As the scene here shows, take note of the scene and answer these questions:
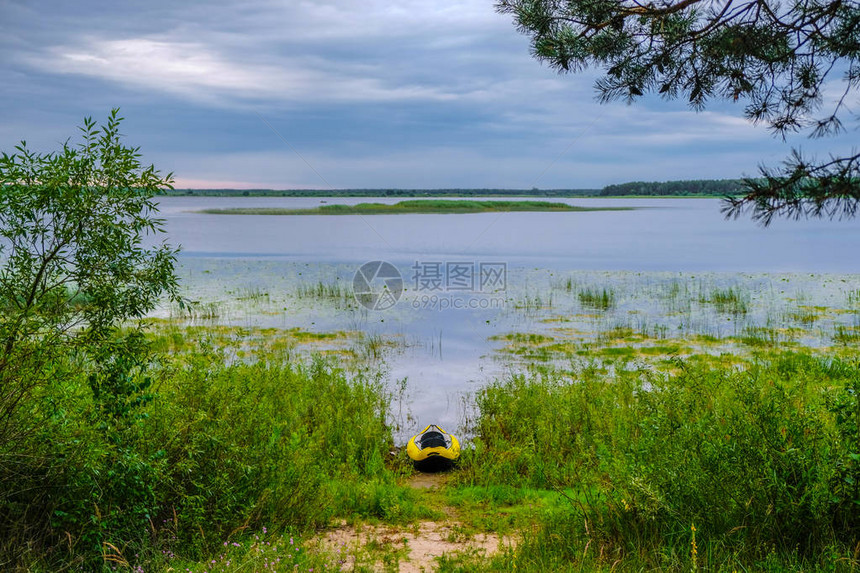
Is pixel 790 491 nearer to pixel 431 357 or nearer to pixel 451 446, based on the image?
pixel 451 446

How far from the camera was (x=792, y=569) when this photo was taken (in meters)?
4.16

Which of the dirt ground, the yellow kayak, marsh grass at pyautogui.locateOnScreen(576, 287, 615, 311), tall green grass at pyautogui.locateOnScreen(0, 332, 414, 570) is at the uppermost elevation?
tall green grass at pyautogui.locateOnScreen(0, 332, 414, 570)

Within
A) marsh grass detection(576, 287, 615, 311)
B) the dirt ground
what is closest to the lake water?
marsh grass detection(576, 287, 615, 311)

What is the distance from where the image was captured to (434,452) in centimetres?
816

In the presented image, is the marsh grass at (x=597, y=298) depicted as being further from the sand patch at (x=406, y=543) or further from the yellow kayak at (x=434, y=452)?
the sand patch at (x=406, y=543)

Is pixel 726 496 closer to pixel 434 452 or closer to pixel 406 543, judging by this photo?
pixel 406 543

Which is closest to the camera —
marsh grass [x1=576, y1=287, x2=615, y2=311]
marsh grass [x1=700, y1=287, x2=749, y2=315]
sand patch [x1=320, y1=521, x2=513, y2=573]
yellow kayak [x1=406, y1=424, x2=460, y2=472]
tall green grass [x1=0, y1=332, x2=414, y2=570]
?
tall green grass [x1=0, y1=332, x2=414, y2=570]

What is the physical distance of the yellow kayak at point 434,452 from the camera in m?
8.16

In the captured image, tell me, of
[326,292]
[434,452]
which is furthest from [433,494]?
[326,292]

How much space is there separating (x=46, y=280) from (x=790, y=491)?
532 cm

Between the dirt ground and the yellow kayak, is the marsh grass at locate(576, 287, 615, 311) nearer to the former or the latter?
the yellow kayak

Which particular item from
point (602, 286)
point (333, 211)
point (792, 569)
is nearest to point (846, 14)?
point (792, 569)

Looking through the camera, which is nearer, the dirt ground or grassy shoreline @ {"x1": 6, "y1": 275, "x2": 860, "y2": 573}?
grassy shoreline @ {"x1": 6, "y1": 275, "x2": 860, "y2": 573}

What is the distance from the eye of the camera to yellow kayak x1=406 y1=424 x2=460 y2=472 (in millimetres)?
8164
